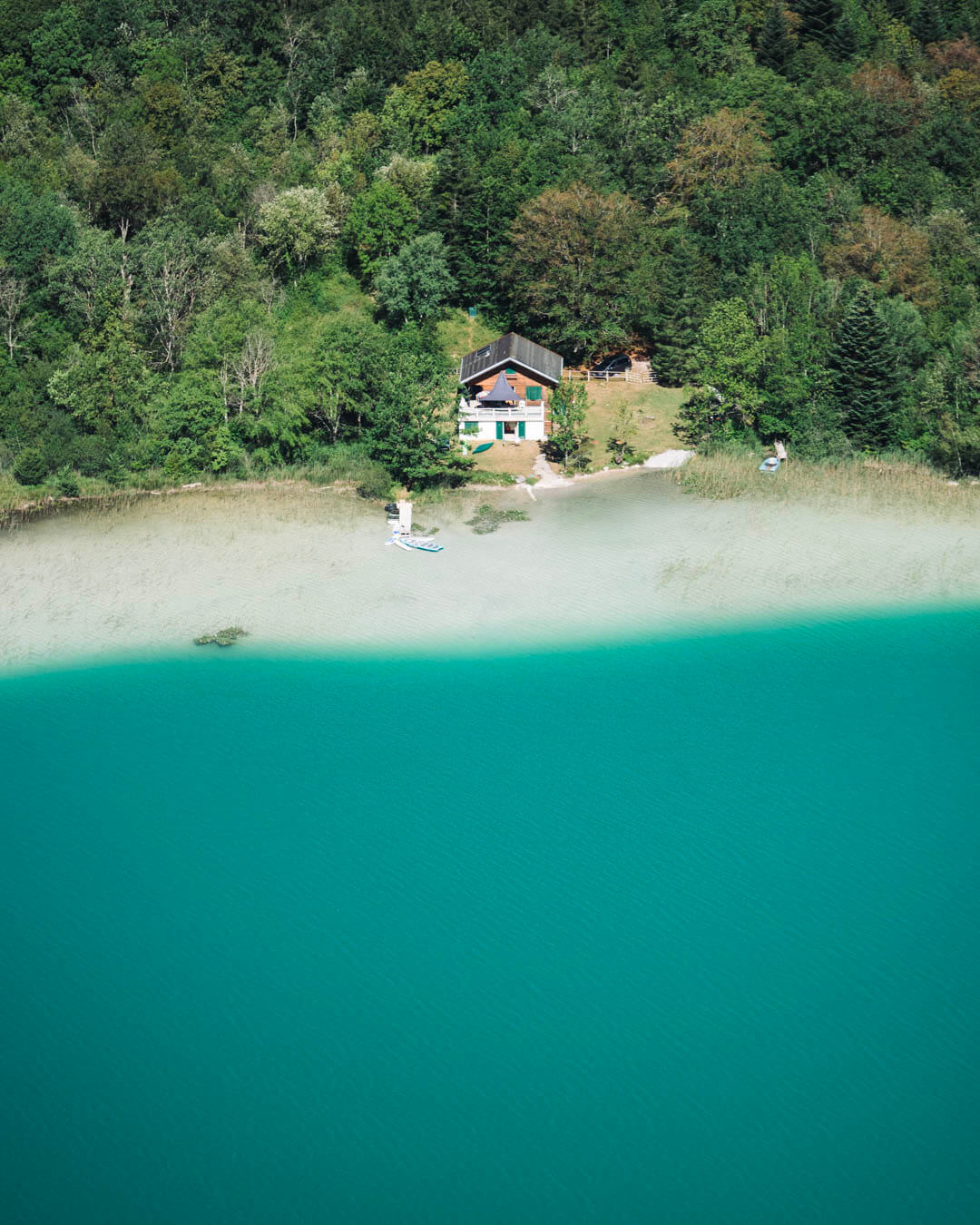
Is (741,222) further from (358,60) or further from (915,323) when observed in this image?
(358,60)

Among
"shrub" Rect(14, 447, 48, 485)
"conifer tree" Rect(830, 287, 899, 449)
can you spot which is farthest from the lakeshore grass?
"shrub" Rect(14, 447, 48, 485)

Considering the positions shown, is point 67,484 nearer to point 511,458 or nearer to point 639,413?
point 511,458

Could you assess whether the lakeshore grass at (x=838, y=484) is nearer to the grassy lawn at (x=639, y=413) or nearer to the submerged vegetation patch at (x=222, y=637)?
the grassy lawn at (x=639, y=413)

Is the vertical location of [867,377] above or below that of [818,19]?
below

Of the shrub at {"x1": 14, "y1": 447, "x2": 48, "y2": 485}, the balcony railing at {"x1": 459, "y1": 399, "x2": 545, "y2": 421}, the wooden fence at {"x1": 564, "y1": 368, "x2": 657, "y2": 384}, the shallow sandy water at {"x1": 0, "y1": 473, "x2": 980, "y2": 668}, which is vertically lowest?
the shallow sandy water at {"x1": 0, "y1": 473, "x2": 980, "y2": 668}

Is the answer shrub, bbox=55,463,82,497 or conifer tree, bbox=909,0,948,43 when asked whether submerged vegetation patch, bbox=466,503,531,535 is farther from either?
conifer tree, bbox=909,0,948,43

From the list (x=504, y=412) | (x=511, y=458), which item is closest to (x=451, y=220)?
(x=504, y=412)
